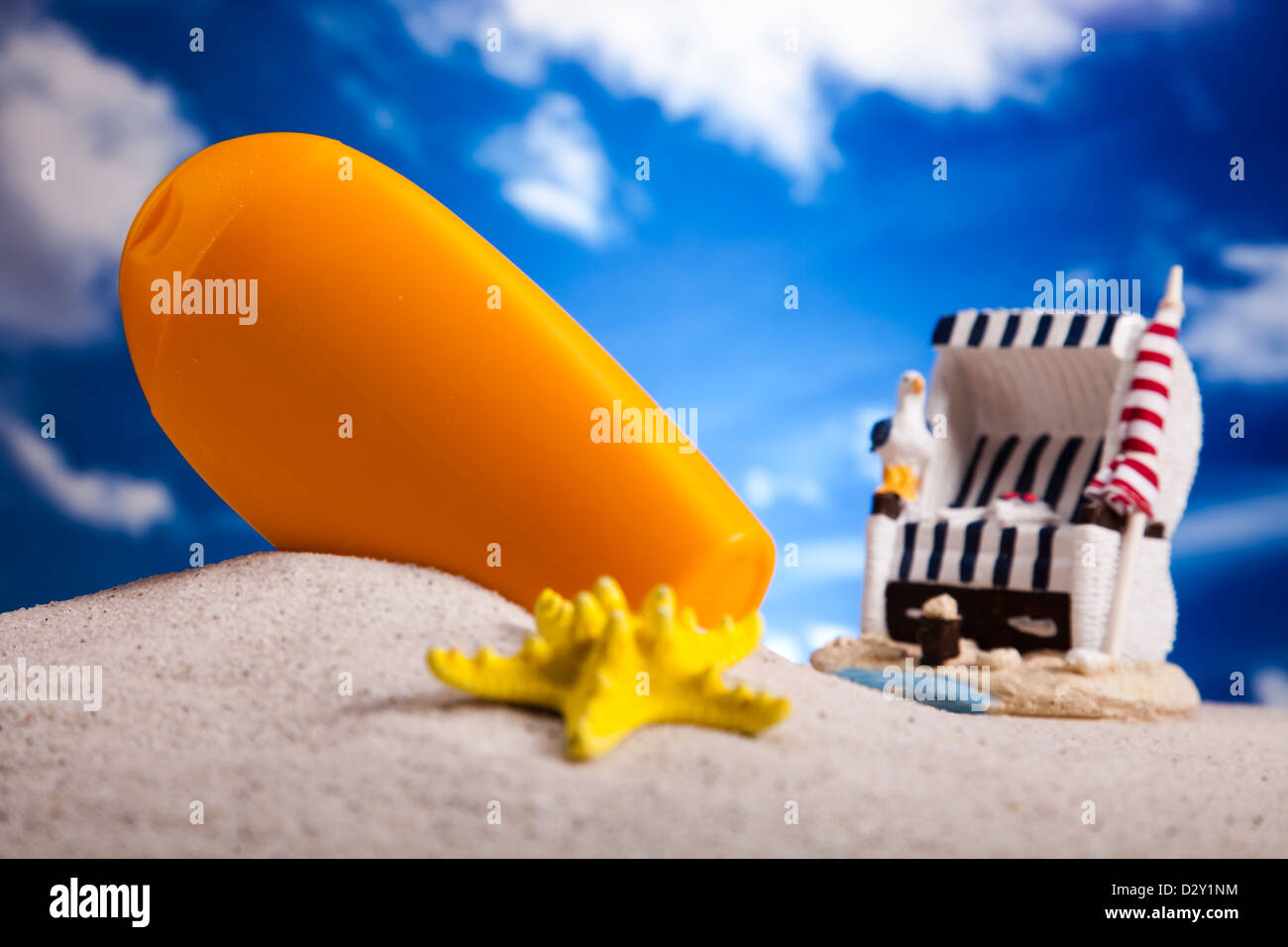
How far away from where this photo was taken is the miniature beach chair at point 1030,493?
449cm

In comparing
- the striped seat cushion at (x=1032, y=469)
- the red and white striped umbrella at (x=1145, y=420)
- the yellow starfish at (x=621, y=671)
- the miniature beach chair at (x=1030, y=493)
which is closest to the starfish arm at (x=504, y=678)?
the yellow starfish at (x=621, y=671)

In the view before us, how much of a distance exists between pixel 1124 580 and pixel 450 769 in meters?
3.66

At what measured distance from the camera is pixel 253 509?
9.39ft

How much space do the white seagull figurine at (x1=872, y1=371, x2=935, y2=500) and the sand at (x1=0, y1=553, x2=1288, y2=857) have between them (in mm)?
2748

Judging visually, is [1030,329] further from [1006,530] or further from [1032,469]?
[1006,530]

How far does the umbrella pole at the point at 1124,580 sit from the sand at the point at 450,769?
1800mm

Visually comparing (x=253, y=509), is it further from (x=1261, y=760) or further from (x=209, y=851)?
(x=1261, y=760)

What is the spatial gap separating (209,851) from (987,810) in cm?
129

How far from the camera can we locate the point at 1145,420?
4.52 meters

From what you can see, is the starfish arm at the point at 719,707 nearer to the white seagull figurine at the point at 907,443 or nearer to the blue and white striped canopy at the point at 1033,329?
the white seagull figurine at the point at 907,443

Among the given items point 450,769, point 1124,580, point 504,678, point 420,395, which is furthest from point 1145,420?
point 450,769

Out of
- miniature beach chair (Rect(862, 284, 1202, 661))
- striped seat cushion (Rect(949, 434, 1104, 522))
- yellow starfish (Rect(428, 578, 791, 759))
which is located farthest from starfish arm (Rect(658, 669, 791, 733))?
striped seat cushion (Rect(949, 434, 1104, 522))

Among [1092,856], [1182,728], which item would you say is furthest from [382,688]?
[1182,728]

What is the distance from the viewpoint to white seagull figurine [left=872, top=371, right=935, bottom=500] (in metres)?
5.15
